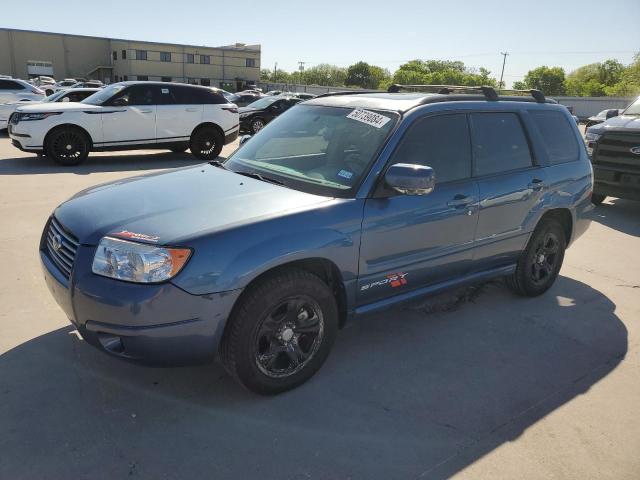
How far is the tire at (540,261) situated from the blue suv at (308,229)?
2cm

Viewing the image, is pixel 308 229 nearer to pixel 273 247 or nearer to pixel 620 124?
pixel 273 247

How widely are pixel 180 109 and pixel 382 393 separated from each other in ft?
32.5

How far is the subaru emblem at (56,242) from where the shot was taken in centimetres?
302

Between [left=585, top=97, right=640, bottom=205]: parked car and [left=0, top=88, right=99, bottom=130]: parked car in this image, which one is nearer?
[left=585, top=97, right=640, bottom=205]: parked car

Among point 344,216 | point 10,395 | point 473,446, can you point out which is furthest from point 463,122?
point 10,395

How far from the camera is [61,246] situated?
9.82 feet

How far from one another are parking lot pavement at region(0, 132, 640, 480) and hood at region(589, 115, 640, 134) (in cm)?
473

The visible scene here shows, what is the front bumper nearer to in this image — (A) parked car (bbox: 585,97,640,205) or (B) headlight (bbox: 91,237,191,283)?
(B) headlight (bbox: 91,237,191,283)

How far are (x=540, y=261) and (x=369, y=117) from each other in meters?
2.22

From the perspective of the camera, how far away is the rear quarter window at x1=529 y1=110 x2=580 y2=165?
14.9 ft

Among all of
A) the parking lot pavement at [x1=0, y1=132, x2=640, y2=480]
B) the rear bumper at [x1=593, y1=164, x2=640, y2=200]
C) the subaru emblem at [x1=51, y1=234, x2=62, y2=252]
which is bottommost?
the parking lot pavement at [x1=0, y1=132, x2=640, y2=480]

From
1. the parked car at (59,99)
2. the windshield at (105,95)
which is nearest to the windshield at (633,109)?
the windshield at (105,95)

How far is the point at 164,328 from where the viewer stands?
8.45 ft

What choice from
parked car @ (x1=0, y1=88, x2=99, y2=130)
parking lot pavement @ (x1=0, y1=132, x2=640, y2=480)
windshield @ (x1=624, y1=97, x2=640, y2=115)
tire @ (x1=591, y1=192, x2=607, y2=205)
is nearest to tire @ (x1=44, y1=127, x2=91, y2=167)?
parked car @ (x1=0, y1=88, x2=99, y2=130)
